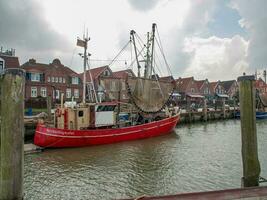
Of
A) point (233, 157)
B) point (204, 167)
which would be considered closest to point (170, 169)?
point (204, 167)

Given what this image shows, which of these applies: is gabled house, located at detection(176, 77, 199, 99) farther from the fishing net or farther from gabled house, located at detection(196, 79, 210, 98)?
the fishing net

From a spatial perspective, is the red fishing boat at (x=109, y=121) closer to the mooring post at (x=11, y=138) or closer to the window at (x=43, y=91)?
the mooring post at (x=11, y=138)

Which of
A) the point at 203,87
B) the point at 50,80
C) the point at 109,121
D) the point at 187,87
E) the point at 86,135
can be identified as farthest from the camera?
the point at 203,87

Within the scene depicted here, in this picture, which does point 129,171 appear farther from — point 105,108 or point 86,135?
point 105,108

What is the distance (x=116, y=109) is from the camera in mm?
24188

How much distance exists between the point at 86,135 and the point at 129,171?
8.02m

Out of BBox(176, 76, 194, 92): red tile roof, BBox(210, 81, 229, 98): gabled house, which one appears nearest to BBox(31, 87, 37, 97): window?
BBox(176, 76, 194, 92): red tile roof

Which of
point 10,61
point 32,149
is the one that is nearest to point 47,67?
point 10,61

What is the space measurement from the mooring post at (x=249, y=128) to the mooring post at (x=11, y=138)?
479 centimetres

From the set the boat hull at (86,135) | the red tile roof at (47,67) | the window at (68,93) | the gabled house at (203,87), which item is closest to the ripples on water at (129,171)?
the boat hull at (86,135)

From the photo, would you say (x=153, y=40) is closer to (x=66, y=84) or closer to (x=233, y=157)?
(x=233, y=157)

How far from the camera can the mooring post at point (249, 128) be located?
19.6 feet

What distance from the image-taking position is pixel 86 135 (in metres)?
20.0

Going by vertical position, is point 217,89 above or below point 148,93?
above
